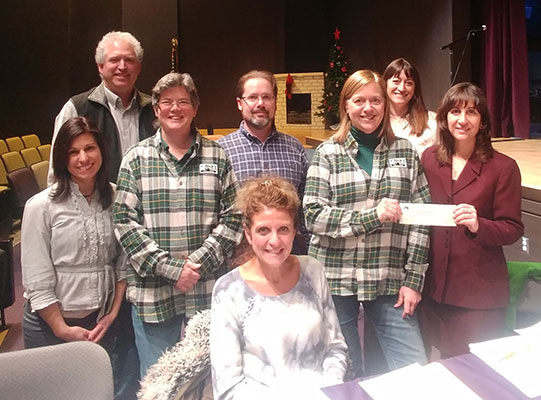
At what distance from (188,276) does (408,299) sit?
2.95 ft

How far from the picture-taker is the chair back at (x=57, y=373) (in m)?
1.39

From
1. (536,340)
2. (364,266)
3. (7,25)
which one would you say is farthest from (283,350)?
(7,25)

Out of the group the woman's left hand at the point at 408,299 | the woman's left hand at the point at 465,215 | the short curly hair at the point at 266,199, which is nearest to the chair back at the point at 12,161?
the short curly hair at the point at 266,199

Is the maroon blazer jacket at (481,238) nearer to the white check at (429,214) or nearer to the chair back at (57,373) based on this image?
the white check at (429,214)

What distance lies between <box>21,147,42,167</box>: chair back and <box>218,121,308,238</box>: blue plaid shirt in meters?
5.83

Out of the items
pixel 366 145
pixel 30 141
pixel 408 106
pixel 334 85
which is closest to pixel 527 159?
pixel 408 106

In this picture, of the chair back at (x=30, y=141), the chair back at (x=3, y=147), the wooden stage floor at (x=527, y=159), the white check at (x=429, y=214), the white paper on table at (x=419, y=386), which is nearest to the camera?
the white paper on table at (x=419, y=386)

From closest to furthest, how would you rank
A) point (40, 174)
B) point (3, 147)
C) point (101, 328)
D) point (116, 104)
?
point (101, 328) < point (116, 104) < point (40, 174) < point (3, 147)

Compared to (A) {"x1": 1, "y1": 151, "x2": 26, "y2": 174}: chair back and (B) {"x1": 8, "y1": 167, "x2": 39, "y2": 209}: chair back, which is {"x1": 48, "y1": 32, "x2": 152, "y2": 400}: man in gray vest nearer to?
(B) {"x1": 8, "y1": 167, "x2": 39, "y2": 209}: chair back

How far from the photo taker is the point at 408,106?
2.88 meters

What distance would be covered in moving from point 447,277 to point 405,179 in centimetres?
44

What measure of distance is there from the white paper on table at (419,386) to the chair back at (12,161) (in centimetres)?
657

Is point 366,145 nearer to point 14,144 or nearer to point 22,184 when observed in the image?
point 22,184

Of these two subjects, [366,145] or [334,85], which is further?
[334,85]
